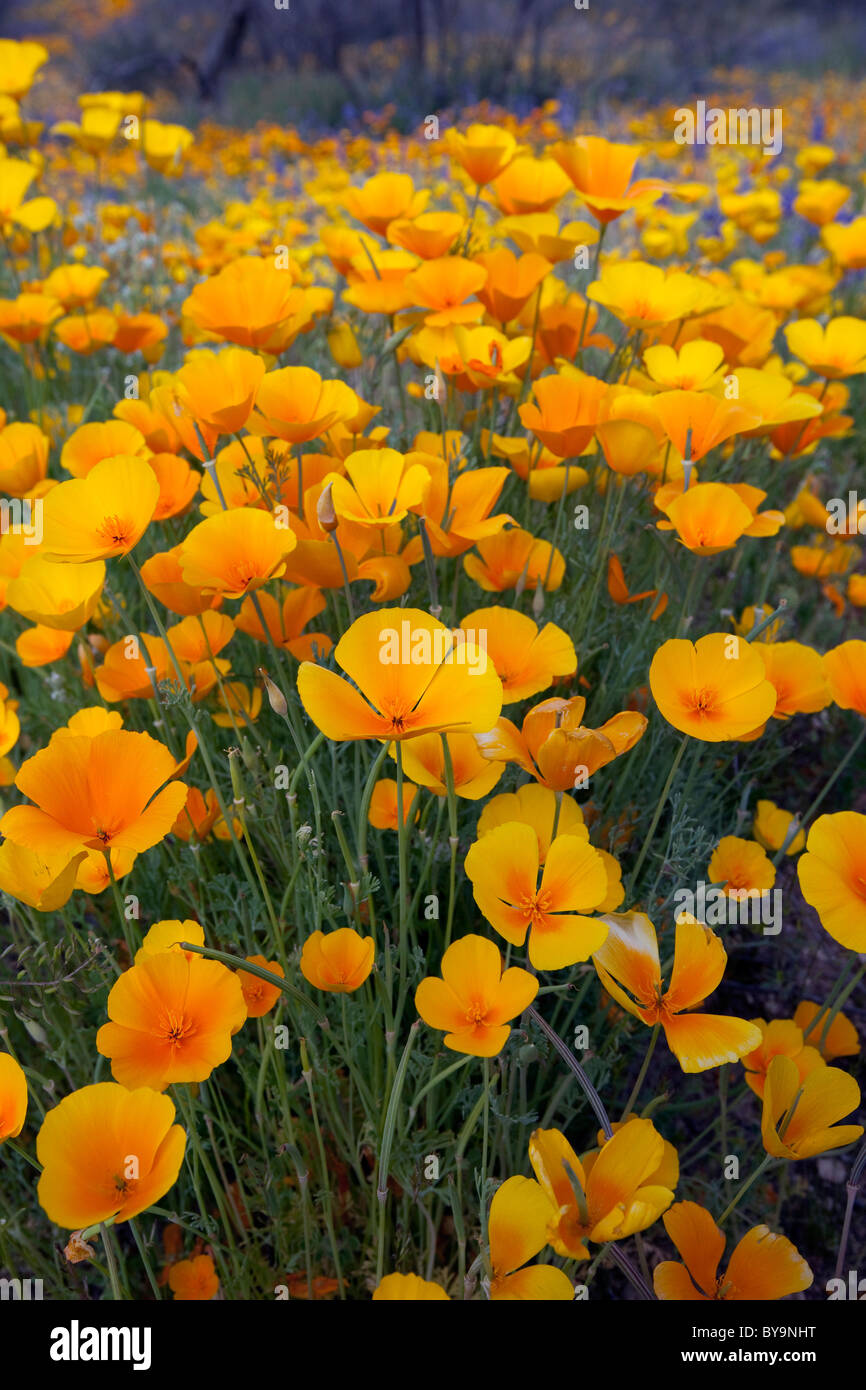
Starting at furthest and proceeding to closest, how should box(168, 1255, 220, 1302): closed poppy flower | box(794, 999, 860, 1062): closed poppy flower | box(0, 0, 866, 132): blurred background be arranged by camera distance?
1. box(0, 0, 866, 132): blurred background
2. box(794, 999, 860, 1062): closed poppy flower
3. box(168, 1255, 220, 1302): closed poppy flower

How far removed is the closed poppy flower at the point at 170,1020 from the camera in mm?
858

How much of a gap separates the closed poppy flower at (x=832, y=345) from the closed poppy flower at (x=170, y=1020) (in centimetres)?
136

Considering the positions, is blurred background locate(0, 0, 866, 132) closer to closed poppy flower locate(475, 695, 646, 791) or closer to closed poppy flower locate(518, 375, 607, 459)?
closed poppy flower locate(518, 375, 607, 459)

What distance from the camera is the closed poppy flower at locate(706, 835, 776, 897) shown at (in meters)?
1.27

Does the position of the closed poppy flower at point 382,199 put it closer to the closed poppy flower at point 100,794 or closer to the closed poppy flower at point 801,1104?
the closed poppy flower at point 100,794

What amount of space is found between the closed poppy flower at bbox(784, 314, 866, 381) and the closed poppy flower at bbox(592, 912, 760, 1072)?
1075 mm

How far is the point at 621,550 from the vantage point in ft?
5.83

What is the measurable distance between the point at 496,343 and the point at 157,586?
66 centimetres

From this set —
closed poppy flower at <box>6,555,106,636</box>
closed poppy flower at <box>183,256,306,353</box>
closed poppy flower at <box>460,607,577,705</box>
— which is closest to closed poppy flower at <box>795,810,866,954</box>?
closed poppy flower at <box>460,607,577,705</box>

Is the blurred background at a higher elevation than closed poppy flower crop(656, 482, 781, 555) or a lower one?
higher

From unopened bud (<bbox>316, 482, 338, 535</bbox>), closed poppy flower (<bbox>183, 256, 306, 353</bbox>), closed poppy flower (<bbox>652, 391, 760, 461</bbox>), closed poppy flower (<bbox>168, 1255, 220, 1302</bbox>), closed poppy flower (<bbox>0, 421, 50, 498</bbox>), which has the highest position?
closed poppy flower (<bbox>183, 256, 306, 353</bbox>)
